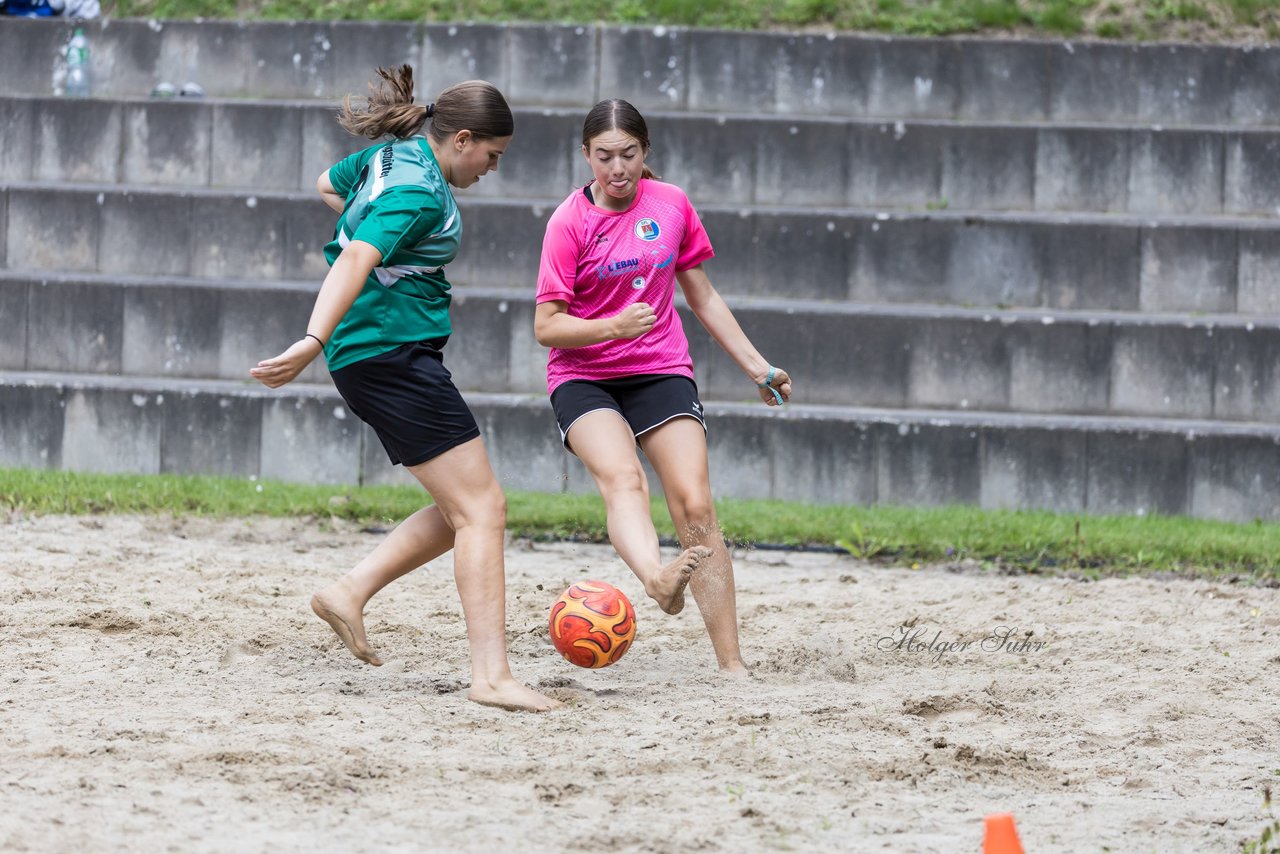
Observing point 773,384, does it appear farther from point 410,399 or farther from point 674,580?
point 410,399

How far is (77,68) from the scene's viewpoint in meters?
11.0

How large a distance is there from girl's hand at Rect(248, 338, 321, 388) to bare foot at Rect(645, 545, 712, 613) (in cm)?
122

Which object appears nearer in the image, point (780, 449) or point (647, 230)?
point (647, 230)

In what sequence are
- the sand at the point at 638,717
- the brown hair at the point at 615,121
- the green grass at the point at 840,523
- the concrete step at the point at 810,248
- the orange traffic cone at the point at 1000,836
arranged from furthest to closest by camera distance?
the concrete step at the point at 810,248, the green grass at the point at 840,523, the brown hair at the point at 615,121, the sand at the point at 638,717, the orange traffic cone at the point at 1000,836

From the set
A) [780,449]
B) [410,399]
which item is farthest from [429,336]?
[780,449]

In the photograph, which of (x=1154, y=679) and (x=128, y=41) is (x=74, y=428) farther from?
(x=1154, y=679)

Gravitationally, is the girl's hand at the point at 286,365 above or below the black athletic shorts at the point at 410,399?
above

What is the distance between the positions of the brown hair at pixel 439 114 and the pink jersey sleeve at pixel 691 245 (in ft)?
2.53

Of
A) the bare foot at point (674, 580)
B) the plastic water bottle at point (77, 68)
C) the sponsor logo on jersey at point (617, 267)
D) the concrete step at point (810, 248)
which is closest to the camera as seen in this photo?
the bare foot at point (674, 580)

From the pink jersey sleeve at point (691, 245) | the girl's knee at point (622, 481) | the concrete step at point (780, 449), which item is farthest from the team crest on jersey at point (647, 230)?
the concrete step at point (780, 449)

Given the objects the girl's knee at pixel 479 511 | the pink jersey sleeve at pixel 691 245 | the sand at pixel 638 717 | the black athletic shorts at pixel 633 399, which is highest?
the pink jersey sleeve at pixel 691 245

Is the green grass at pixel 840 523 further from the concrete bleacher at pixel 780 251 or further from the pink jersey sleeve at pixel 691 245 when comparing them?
the pink jersey sleeve at pixel 691 245

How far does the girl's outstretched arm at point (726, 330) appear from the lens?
497cm

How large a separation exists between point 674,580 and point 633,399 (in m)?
0.81
